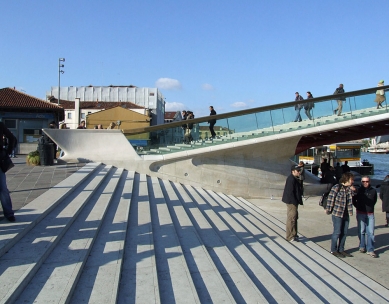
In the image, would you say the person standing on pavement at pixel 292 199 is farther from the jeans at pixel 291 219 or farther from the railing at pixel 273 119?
the railing at pixel 273 119

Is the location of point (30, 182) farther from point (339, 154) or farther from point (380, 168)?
point (380, 168)

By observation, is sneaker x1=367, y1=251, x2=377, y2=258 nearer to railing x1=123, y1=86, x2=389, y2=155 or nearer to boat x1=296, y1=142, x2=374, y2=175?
railing x1=123, y1=86, x2=389, y2=155

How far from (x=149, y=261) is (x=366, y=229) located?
14.2ft

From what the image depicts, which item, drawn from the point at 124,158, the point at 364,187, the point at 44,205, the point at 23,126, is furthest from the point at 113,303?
the point at 23,126

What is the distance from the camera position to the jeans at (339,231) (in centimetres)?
624

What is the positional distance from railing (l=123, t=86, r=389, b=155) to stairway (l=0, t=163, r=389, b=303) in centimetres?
709

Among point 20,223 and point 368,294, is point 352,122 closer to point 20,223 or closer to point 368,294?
point 368,294

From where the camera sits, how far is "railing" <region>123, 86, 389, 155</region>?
14141mm

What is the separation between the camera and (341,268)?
5695mm

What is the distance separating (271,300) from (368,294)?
1.59 m

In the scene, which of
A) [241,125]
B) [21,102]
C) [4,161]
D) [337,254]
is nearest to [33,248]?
[4,161]

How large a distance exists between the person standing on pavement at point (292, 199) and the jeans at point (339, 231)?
649 millimetres

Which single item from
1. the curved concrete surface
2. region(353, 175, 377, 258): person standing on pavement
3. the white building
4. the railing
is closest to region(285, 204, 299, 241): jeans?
region(353, 175, 377, 258): person standing on pavement

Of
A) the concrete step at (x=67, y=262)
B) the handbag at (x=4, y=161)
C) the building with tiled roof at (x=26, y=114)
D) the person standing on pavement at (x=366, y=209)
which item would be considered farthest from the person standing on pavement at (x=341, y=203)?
the building with tiled roof at (x=26, y=114)
